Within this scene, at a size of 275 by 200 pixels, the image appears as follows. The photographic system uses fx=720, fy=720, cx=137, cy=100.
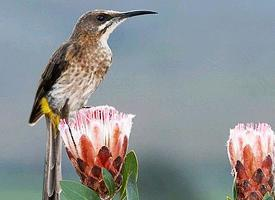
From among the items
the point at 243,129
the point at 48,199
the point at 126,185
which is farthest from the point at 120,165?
the point at 48,199

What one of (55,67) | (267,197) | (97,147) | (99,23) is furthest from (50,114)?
(267,197)

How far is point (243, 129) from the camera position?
1315 millimetres

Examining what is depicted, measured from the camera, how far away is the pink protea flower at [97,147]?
1245 millimetres

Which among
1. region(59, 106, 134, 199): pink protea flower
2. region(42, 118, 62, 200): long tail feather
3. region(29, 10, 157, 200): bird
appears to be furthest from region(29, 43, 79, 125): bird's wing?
region(59, 106, 134, 199): pink protea flower

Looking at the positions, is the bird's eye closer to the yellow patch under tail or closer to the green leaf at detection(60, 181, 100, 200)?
the yellow patch under tail

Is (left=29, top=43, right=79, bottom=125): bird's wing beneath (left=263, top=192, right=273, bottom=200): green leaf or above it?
above

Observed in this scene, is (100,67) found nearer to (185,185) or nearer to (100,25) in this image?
(100,25)

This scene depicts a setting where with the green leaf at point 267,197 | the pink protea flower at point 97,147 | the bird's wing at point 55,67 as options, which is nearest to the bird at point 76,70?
the bird's wing at point 55,67

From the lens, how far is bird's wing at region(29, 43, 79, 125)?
240 centimetres

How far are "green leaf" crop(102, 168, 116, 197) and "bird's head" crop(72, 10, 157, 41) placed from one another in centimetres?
113

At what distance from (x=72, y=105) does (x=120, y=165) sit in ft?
3.71

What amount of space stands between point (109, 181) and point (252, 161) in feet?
0.84

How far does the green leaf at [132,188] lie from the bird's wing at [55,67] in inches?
45.3

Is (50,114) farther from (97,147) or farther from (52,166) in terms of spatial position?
(97,147)
